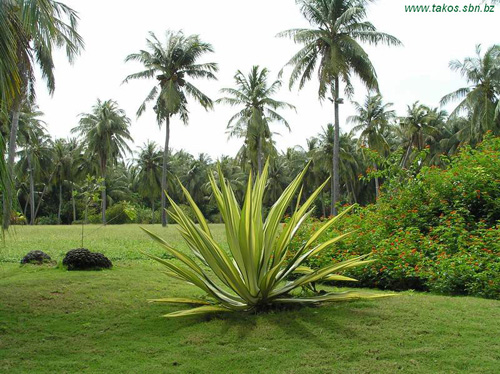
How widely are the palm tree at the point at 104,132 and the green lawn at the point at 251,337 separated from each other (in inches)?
1403

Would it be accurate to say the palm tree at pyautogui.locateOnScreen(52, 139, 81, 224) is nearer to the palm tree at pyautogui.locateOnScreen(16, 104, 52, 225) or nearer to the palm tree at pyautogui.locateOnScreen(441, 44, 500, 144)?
the palm tree at pyautogui.locateOnScreen(16, 104, 52, 225)

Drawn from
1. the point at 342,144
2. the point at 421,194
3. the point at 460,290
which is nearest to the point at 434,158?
the point at 342,144

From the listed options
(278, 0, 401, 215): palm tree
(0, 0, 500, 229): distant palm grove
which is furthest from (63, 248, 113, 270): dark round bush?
(278, 0, 401, 215): palm tree

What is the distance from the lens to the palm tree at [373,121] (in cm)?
3869

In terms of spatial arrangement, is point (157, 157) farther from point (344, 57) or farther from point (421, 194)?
point (421, 194)

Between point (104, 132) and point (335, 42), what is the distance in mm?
23551

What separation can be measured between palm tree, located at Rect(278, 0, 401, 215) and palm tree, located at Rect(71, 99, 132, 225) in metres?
20.6

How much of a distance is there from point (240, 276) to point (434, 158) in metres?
42.8

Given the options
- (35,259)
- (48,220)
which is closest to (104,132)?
(48,220)

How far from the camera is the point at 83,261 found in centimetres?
909

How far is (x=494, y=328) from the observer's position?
15.4 ft

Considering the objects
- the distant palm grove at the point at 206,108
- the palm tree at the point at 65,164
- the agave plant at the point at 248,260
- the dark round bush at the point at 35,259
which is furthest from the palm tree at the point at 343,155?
the agave plant at the point at 248,260

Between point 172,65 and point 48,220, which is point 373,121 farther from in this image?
point 48,220

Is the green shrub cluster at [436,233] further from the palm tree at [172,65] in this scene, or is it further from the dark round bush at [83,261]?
the palm tree at [172,65]
